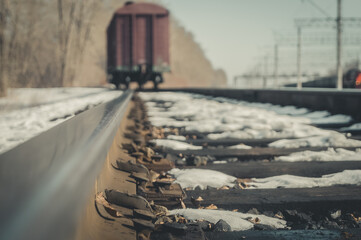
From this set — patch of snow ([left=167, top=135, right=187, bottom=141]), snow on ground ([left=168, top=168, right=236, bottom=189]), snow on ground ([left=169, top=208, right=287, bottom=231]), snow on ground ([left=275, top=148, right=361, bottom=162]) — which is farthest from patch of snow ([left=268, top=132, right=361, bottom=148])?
snow on ground ([left=169, top=208, right=287, bottom=231])

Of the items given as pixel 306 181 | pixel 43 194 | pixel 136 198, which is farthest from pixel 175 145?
pixel 43 194

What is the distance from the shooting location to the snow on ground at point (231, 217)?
4.96 feet

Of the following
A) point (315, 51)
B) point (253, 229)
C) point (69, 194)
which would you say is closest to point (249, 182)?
point (253, 229)

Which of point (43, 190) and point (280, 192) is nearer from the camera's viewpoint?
point (43, 190)

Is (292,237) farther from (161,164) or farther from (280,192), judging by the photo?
(161,164)

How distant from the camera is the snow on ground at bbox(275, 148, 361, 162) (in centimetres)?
290

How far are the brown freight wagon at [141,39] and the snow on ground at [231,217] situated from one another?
20337 millimetres

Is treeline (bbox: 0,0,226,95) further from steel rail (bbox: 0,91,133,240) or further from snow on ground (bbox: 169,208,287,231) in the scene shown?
steel rail (bbox: 0,91,133,240)

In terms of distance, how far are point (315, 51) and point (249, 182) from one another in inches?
2379

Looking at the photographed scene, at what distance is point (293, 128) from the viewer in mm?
4664

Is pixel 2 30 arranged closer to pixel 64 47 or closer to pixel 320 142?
pixel 320 142

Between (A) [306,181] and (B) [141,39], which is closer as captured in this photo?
(A) [306,181]

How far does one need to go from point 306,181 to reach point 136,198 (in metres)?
1.15

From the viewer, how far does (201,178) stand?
2.24 metres
